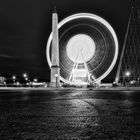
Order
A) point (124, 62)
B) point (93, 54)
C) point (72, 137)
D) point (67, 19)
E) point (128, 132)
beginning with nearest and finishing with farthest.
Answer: point (72, 137), point (128, 132), point (93, 54), point (67, 19), point (124, 62)

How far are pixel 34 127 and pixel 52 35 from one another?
36510mm

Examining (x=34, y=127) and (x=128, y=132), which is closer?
(x=128, y=132)

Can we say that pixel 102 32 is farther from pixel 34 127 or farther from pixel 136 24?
pixel 34 127

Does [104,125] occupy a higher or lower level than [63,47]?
lower

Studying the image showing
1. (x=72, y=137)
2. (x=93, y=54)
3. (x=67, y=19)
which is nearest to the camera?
(x=72, y=137)

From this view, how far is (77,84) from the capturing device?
46.1m

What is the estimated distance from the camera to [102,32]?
39438 mm

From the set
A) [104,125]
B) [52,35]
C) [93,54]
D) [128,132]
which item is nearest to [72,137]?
[128,132]

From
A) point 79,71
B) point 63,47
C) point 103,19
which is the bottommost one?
point 79,71

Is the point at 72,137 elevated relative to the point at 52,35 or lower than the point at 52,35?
lower

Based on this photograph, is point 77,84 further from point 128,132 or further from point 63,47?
point 128,132

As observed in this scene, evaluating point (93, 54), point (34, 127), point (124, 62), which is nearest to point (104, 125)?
point (34, 127)

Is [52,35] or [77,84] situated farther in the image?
[77,84]

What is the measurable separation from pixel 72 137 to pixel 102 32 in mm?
36134
